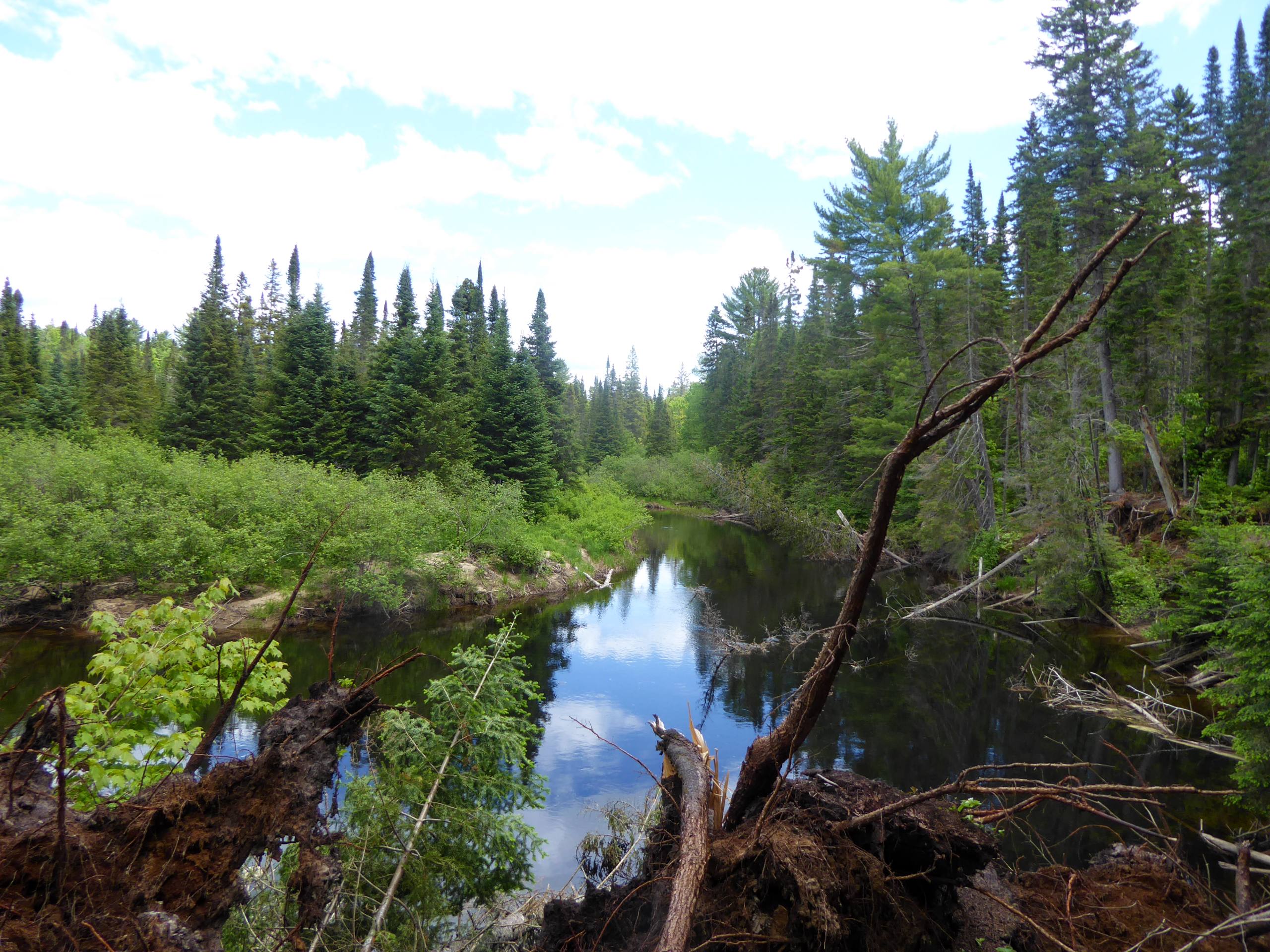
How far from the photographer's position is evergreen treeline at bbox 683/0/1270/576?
1875cm

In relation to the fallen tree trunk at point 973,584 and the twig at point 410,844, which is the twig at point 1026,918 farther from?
the fallen tree trunk at point 973,584

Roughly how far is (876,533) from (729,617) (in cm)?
1678

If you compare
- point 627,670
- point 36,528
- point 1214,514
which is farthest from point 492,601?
point 1214,514

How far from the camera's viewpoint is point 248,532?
54.9 feet

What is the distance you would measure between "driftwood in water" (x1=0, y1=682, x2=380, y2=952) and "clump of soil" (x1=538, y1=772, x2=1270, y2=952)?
5.36 ft

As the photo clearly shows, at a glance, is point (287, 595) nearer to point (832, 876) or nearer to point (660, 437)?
point (832, 876)

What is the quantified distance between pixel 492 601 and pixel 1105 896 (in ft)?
61.4

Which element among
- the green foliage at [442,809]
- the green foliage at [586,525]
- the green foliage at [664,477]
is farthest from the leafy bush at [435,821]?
the green foliage at [664,477]

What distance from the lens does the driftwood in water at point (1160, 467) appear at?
18.6 m

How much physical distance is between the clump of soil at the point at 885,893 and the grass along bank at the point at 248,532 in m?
10.1

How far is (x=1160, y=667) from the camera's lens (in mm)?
13109

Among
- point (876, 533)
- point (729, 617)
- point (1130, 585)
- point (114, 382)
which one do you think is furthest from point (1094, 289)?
point (114, 382)

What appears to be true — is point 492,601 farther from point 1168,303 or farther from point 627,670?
point 1168,303

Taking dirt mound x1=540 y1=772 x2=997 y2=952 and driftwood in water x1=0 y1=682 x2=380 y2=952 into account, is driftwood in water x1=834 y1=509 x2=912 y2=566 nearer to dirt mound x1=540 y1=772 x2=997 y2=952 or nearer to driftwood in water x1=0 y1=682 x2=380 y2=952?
dirt mound x1=540 y1=772 x2=997 y2=952
